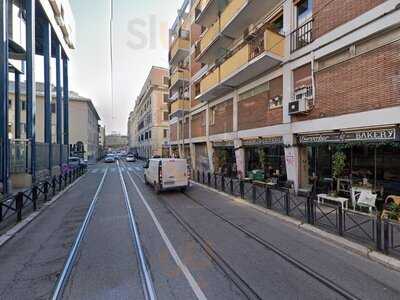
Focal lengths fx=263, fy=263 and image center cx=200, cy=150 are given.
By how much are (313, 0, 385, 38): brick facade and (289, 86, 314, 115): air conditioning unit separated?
7.02 feet

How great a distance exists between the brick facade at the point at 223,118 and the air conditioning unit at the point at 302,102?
22.2 feet

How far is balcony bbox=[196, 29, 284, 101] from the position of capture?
1202 cm

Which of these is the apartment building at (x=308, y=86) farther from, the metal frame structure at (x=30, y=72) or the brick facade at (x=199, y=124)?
the metal frame structure at (x=30, y=72)

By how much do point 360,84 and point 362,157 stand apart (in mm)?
2528

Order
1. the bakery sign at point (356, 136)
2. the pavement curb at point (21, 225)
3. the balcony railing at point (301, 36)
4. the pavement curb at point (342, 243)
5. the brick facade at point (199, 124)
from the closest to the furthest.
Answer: the pavement curb at point (342, 243) → the pavement curb at point (21, 225) → the bakery sign at point (356, 136) → the balcony railing at point (301, 36) → the brick facade at point (199, 124)

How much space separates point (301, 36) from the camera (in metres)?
11.3

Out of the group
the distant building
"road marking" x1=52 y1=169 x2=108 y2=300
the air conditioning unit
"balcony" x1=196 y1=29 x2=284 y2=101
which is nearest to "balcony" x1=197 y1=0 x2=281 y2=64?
"balcony" x1=196 y1=29 x2=284 y2=101

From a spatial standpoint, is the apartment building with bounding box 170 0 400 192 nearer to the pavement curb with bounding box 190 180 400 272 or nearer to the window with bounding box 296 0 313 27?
the window with bounding box 296 0 313 27

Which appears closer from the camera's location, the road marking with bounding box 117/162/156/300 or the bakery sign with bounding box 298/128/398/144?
the road marking with bounding box 117/162/156/300

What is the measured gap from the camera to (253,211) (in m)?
9.37

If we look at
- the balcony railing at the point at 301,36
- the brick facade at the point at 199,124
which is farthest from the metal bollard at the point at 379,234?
the brick facade at the point at 199,124

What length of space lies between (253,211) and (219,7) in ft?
47.3

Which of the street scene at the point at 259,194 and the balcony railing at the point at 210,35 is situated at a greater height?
the balcony railing at the point at 210,35

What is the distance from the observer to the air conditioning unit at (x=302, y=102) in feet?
34.5
